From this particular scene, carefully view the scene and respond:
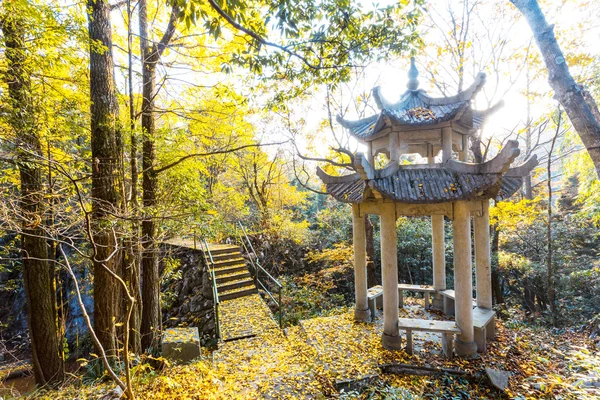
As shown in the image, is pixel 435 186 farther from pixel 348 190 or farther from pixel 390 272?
pixel 390 272

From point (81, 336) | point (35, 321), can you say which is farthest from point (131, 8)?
point (81, 336)

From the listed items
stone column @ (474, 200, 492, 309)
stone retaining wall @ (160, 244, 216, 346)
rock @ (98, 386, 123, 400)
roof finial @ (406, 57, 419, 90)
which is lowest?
stone retaining wall @ (160, 244, 216, 346)

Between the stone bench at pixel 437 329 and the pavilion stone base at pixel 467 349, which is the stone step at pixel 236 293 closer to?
the stone bench at pixel 437 329

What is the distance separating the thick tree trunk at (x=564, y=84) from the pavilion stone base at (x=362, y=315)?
15.4 feet

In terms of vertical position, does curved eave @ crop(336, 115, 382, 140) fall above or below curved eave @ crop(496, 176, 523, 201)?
above

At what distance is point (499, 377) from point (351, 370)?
7.03 ft

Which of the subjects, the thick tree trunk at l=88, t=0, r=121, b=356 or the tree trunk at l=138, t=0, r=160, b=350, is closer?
the thick tree trunk at l=88, t=0, r=121, b=356

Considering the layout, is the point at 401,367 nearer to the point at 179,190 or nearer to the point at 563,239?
the point at 179,190

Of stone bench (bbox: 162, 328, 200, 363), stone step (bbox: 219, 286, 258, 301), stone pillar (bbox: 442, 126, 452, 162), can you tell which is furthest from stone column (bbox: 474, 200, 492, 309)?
stone step (bbox: 219, 286, 258, 301)

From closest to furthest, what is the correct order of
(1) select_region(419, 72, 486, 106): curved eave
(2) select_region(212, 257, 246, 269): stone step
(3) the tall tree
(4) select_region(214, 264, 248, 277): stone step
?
(1) select_region(419, 72, 486, 106): curved eave
(3) the tall tree
(4) select_region(214, 264, 248, 277): stone step
(2) select_region(212, 257, 246, 269): stone step

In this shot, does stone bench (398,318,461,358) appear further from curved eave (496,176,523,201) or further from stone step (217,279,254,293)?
stone step (217,279,254,293)

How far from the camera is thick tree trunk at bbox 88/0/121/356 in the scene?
414cm

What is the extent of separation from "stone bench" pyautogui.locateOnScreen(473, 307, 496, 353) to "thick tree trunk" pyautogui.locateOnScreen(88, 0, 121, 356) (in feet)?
19.8

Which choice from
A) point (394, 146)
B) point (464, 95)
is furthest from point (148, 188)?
point (464, 95)
